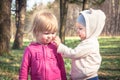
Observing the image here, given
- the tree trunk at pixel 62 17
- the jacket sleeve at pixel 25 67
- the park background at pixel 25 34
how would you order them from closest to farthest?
the jacket sleeve at pixel 25 67 → the park background at pixel 25 34 → the tree trunk at pixel 62 17

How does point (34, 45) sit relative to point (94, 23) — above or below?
below

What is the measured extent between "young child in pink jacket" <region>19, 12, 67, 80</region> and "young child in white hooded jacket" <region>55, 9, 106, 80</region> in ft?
0.40

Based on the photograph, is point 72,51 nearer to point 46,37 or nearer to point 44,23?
point 46,37

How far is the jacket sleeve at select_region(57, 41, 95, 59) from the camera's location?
4.10 metres

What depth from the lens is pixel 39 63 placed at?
409 cm

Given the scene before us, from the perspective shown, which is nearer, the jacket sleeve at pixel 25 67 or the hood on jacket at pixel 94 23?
the jacket sleeve at pixel 25 67

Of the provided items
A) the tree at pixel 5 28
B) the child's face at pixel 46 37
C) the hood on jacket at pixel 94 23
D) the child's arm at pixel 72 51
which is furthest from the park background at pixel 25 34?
the hood on jacket at pixel 94 23

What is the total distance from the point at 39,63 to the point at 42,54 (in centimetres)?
11

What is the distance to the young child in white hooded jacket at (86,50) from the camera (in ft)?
13.6

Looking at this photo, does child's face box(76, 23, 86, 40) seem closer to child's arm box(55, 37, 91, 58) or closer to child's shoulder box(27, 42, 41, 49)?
child's arm box(55, 37, 91, 58)

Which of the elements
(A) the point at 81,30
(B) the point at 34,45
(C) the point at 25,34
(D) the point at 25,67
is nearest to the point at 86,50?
(A) the point at 81,30

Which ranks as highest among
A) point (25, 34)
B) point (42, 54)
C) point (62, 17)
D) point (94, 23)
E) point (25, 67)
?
point (62, 17)

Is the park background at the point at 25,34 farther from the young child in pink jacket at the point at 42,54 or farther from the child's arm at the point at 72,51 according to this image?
the child's arm at the point at 72,51

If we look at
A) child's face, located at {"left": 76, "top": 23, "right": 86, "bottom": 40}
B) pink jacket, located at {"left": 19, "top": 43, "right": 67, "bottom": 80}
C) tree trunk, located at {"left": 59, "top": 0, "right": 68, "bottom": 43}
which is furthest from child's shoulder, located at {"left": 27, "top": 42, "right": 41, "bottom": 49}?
tree trunk, located at {"left": 59, "top": 0, "right": 68, "bottom": 43}
